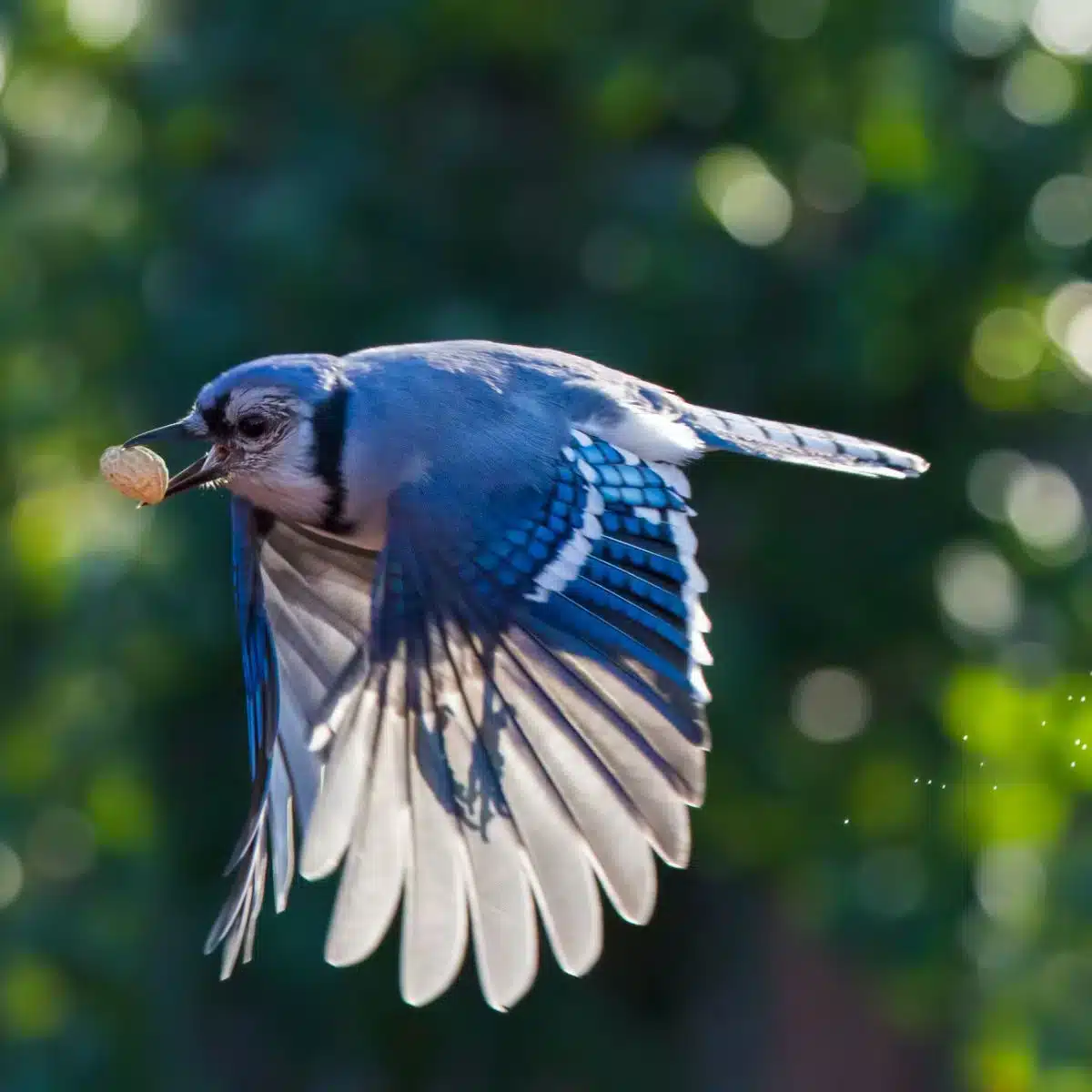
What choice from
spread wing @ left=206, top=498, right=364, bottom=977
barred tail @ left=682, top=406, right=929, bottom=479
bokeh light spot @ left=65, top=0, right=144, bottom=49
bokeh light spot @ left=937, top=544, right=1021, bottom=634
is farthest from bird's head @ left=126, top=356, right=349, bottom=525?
bokeh light spot @ left=65, top=0, right=144, bottom=49

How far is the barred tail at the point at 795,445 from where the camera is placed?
7.41ft

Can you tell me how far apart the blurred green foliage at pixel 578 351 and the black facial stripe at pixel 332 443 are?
53.3 inches

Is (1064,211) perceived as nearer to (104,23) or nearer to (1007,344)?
(1007,344)

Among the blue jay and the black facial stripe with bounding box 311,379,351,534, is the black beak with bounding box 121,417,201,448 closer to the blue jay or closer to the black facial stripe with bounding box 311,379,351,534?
the blue jay

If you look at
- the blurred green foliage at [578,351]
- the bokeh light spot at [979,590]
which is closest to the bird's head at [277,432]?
the blurred green foliage at [578,351]

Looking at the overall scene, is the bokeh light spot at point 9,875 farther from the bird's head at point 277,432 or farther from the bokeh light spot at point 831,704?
the bird's head at point 277,432

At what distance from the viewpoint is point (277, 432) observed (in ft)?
6.75

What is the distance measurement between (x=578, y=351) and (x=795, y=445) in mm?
1225

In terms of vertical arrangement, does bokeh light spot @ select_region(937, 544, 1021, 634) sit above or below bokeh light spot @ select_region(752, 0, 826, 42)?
below

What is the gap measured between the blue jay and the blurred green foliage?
4.31 feet

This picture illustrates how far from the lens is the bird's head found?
2057mm

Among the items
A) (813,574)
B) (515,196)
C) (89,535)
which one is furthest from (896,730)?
(89,535)

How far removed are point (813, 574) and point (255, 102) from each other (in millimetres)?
1281

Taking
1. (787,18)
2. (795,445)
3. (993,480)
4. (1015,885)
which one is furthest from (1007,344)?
(795,445)
